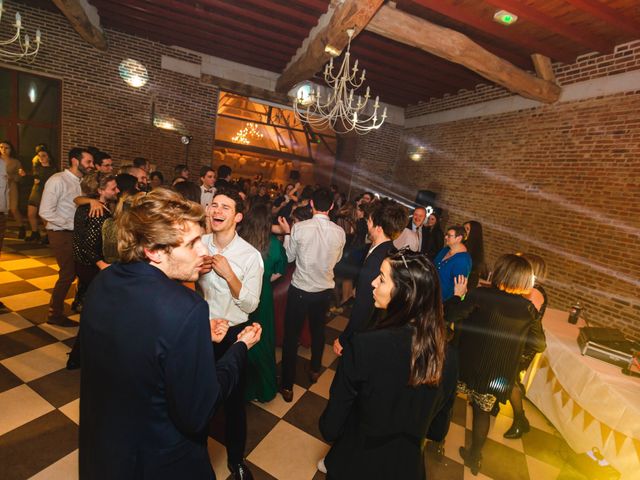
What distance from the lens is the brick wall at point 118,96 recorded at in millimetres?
6395

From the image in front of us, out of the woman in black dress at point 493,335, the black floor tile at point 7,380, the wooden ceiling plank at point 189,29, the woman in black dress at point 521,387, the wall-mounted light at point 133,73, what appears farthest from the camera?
the wall-mounted light at point 133,73

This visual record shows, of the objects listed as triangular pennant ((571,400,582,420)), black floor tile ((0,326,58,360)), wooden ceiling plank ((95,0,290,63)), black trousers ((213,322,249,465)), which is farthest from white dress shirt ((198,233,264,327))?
wooden ceiling plank ((95,0,290,63))

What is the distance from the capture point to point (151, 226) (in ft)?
3.28

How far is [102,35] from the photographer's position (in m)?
6.32

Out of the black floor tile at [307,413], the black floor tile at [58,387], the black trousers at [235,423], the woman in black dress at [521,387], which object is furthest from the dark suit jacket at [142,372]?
the woman in black dress at [521,387]

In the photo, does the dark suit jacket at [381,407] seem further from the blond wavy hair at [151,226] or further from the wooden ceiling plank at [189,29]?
the wooden ceiling plank at [189,29]

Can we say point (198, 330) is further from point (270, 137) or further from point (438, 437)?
point (270, 137)

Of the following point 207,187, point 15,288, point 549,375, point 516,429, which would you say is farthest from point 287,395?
point 15,288

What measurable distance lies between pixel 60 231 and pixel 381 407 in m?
3.85

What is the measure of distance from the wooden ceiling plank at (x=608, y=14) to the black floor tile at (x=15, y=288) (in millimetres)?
7276

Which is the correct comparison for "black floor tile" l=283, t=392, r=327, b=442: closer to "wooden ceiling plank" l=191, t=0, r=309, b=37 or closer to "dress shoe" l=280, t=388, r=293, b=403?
"dress shoe" l=280, t=388, r=293, b=403

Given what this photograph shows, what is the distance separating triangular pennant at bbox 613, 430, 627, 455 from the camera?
6.79 ft

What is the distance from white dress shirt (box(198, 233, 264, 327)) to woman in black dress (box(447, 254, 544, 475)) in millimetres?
1341

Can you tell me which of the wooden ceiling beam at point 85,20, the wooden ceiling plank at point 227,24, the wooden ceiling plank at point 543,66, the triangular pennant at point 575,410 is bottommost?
the triangular pennant at point 575,410
